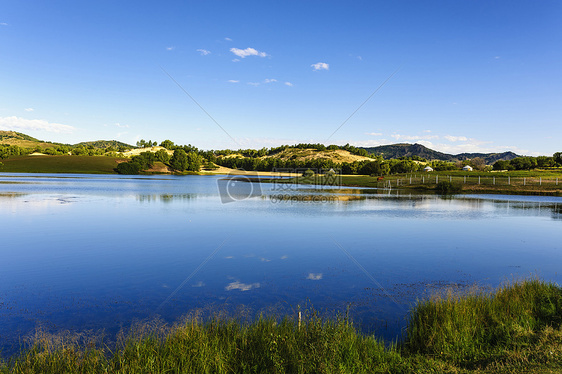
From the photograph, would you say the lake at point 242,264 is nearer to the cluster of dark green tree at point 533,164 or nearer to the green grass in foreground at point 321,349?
the green grass in foreground at point 321,349

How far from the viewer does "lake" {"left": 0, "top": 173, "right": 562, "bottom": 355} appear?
11.1 metres

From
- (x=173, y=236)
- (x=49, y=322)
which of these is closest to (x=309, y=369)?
(x=49, y=322)

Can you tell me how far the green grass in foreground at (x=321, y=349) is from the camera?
280 inches

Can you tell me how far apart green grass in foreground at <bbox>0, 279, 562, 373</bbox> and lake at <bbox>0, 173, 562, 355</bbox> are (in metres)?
1.25

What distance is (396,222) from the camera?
30.7 metres

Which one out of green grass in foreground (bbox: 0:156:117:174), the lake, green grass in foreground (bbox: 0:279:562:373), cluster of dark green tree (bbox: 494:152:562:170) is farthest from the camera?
green grass in foreground (bbox: 0:156:117:174)

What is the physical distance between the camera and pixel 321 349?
7590mm

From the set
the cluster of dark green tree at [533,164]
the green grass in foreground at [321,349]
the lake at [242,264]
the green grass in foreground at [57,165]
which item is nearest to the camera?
the green grass in foreground at [321,349]

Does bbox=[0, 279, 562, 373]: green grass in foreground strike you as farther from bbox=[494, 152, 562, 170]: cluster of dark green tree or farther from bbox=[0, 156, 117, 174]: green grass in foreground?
bbox=[0, 156, 117, 174]: green grass in foreground

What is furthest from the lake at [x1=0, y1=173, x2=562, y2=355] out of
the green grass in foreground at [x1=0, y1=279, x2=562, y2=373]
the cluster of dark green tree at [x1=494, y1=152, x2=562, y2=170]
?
the cluster of dark green tree at [x1=494, y1=152, x2=562, y2=170]

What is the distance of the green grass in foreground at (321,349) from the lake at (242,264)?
1.25 meters

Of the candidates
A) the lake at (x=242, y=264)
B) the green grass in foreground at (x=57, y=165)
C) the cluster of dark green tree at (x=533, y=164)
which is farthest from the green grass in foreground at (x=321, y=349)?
the green grass in foreground at (x=57, y=165)

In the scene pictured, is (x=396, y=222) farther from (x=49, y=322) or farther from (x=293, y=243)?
(x=49, y=322)

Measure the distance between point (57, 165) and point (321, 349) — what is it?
196 m
